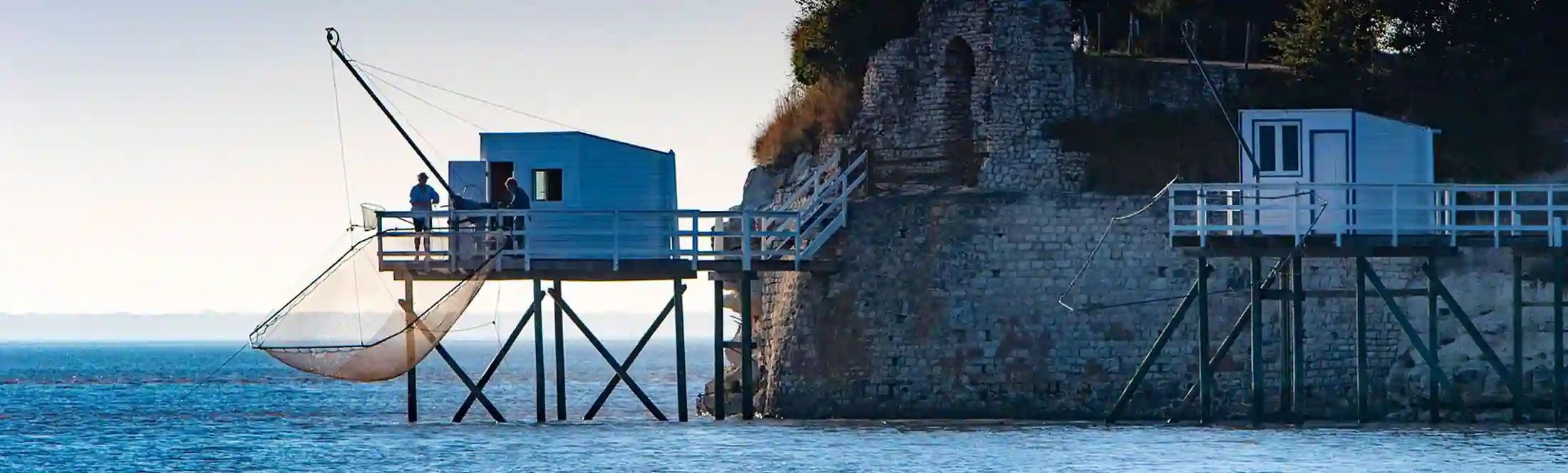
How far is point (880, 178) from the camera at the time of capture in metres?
46.9

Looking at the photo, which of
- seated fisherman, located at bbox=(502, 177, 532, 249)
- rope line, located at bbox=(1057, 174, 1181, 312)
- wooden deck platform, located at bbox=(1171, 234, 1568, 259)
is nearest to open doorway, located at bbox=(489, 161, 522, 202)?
seated fisherman, located at bbox=(502, 177, 532, 249)

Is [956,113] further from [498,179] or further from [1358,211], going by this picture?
[498,179]

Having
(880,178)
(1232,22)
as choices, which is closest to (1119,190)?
(880,178)

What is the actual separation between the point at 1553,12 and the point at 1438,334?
26.1 ft

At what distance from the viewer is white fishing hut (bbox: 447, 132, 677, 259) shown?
4200 centimetres

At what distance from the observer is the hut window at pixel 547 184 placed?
42250mm

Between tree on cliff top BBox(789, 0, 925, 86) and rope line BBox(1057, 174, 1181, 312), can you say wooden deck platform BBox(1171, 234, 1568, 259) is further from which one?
tree on cliff top BBox(789, 0, 925, 86)

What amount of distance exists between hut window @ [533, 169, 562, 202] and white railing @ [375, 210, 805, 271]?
1.30ft

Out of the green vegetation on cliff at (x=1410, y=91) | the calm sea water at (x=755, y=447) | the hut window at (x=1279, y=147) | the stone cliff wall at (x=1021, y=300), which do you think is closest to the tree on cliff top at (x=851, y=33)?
the green vegetation on cliff at (x=1410, y=91)

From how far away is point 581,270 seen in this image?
4141 cm

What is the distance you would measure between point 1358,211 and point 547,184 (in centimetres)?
1269

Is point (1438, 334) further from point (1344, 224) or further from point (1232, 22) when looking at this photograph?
point (1232, 22)

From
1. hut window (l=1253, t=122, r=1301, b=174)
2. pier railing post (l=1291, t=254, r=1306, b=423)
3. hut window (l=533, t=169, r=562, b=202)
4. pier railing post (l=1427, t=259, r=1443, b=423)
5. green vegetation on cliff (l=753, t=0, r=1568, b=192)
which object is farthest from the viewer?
green vegetation on cliff (l=753, t=0, r=1568, b=192)

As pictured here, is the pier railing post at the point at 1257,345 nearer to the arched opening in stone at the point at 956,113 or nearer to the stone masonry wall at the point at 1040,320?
the stone masonry wall at the point at 1040,320
